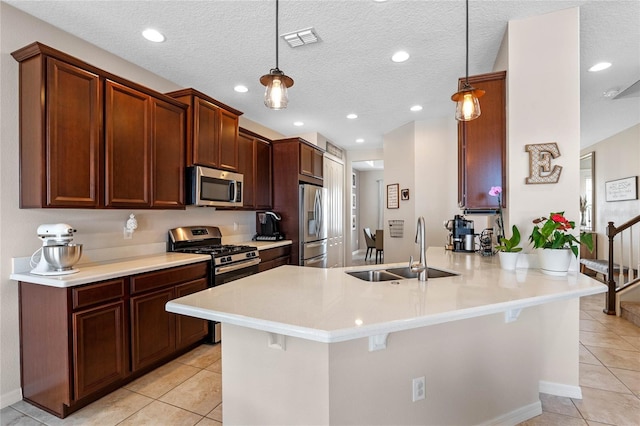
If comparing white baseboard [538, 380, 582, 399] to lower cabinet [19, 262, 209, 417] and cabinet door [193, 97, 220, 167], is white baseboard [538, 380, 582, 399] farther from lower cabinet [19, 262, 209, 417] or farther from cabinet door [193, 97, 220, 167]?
cabinet door [193, 97, 220, 167]

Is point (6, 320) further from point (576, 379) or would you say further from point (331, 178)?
point (331, 178)

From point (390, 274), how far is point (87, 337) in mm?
2047

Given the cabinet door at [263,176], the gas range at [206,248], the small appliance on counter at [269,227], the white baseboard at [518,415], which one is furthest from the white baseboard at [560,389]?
the cabinet door at [263,176]

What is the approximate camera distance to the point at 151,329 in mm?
2510

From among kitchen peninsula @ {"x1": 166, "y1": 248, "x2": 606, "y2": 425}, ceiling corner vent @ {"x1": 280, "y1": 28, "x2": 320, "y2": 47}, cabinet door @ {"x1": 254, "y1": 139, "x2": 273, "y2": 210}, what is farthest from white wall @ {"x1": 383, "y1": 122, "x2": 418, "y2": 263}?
kitchen peninsula @ {"x1": 166, "y1": 248, "x2": 606, "y2": 425}

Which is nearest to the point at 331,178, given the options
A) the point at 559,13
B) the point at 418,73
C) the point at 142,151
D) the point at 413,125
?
the point at 413,125

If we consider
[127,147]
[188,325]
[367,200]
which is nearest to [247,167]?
[127,147]

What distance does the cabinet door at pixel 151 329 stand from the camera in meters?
2.38

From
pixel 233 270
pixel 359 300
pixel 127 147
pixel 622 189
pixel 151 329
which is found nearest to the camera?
pixel 359 300

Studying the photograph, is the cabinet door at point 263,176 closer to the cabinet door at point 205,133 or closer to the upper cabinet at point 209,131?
the upper cabinet at point 209,131

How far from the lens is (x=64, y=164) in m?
2.19

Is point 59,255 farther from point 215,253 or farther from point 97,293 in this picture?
point 215,253

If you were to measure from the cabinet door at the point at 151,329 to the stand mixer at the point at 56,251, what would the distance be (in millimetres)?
490

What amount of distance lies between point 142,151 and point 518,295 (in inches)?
115
